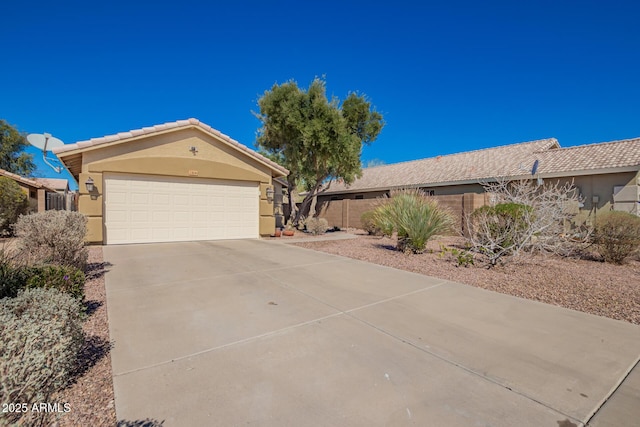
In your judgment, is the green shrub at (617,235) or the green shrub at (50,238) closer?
the green shrub at (50,238)

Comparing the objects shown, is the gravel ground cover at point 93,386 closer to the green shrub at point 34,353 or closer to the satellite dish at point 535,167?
the green shrub at point 34,353

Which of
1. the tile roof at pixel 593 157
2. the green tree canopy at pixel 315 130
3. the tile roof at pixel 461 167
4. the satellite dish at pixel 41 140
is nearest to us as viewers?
the satellite dish at pixel 41 140

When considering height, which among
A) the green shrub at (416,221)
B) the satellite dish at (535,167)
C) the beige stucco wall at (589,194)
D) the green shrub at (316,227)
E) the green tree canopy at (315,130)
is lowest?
the green shrub at (316,227)

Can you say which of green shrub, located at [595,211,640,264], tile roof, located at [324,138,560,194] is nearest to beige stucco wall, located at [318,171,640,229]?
tile roof, located at [324,138,560,194]

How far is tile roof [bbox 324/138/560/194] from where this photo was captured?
17.0 m

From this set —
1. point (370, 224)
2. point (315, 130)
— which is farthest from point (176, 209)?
point (370, 224)

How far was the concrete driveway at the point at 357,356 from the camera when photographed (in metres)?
2.28

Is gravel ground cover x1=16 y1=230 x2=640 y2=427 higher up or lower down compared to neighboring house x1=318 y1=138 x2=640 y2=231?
lower down

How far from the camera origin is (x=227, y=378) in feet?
8.66

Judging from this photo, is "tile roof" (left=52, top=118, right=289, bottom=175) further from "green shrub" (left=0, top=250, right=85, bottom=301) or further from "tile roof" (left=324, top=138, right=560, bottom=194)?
"tile roof" (left=324, top=138, right=560, bottom=194)

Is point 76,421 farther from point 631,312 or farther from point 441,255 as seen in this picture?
point 441,255

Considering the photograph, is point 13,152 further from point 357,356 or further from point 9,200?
point 357,356

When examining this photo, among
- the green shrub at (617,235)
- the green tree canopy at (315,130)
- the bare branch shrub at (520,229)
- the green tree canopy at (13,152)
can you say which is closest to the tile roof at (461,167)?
the green tree canopy at (315,130)

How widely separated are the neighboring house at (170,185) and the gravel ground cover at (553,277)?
17.9ft
